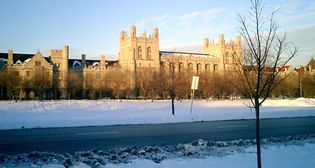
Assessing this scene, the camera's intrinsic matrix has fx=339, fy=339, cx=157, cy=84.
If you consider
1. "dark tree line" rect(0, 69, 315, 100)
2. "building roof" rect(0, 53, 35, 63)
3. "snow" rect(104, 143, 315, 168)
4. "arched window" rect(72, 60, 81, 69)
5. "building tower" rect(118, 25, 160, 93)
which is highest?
"building tower" rect(118, 25, 160, 93)

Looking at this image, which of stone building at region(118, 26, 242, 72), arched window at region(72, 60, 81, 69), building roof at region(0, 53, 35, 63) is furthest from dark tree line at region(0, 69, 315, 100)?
stone building at region(118, 26, 242, 72)

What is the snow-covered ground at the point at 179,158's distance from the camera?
26.5 ft

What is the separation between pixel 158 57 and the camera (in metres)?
104

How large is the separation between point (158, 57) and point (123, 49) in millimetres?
11206

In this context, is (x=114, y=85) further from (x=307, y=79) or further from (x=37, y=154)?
(x=37, y=154)

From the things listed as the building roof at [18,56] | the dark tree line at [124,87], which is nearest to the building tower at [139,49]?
the dark tree line at [124,87]

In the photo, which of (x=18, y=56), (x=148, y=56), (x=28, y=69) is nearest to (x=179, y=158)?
(x=28, y=69)

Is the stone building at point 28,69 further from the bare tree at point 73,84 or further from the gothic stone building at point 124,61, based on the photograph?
the bare tree at point 73,84

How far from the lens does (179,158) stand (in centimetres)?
888

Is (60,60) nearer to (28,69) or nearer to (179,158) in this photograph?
(28,69)

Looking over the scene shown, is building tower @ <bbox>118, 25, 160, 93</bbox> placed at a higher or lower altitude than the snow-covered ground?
higher

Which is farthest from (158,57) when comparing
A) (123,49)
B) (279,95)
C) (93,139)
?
(93,139)

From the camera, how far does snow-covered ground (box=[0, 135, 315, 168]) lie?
8070 mm

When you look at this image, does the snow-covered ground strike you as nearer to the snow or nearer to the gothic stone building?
the snow
